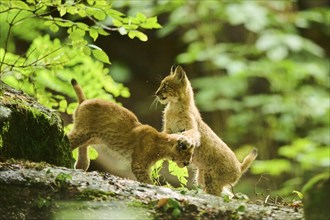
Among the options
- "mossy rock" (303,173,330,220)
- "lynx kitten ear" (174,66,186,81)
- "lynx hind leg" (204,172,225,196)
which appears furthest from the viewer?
"lynx kitten ear" (174,66,186,81)

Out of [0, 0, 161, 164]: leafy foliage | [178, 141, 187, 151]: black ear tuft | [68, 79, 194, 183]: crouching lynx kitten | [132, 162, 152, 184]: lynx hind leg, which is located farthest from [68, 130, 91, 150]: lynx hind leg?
[178, 141, 187, 151]: black ear tuft

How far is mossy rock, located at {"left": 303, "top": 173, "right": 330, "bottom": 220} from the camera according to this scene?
350cm

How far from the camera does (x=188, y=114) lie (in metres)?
6.18

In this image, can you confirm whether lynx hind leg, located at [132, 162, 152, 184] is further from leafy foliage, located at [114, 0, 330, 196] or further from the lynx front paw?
leafy foliage, located at [114, 0, 330, 196]

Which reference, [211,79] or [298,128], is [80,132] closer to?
[211,79]

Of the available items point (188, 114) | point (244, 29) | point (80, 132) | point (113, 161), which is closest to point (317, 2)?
point (244, 29)

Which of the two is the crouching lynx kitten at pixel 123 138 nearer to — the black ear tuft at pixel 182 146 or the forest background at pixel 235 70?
the black ear tuft at pixel 182 146

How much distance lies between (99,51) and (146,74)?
9257 mm

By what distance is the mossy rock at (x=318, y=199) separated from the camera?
3496 mm

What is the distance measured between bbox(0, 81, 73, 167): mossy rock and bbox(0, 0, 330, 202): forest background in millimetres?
681

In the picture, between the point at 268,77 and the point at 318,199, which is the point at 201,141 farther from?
the point at 268,77

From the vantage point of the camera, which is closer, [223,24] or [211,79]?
[211,79]

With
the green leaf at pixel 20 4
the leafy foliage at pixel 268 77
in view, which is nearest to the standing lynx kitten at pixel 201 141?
the green leaf at pixel 20 4

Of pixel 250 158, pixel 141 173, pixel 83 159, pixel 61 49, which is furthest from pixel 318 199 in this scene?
pixel 61 49
